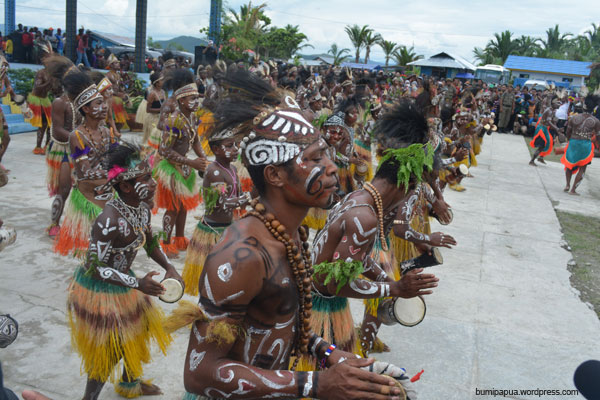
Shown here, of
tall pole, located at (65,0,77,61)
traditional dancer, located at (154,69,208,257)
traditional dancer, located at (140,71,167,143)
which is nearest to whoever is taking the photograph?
traditional dancer, located at (154,69,208,257)

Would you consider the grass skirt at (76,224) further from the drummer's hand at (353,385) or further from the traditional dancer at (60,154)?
the drummer's hand at (353,385)

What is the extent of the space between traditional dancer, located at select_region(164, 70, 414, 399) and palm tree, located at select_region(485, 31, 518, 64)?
245ft

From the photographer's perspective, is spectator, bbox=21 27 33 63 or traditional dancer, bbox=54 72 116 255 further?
spectator, bbox=21 27 33 63

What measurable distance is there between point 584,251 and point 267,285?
7992 mm

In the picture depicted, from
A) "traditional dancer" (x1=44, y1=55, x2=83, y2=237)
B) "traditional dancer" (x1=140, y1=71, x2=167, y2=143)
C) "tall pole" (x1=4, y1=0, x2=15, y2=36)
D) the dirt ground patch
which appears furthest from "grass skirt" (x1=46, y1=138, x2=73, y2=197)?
"tall pole" (x1=4, y1=0, x2=15, y2=36)

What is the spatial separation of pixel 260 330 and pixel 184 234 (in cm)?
545

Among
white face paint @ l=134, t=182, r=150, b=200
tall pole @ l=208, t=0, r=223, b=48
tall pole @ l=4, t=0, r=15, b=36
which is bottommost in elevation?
white face paint @ l=134, t=182, r=150, b=200

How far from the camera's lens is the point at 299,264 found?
6.66 ft

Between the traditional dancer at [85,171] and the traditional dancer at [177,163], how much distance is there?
935 mm

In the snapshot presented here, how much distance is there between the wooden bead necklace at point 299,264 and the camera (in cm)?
202

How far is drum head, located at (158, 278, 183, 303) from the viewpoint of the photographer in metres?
3.37

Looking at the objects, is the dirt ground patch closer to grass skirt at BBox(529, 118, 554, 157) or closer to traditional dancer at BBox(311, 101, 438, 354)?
traditional dancer at BBox(311, 101, 438, 354)

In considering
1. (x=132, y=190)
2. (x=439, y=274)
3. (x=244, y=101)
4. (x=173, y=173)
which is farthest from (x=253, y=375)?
(x=439, y=274)

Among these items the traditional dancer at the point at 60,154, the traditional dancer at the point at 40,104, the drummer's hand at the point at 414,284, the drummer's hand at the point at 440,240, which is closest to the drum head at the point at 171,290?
the drummer's hand at the point at 414,284
